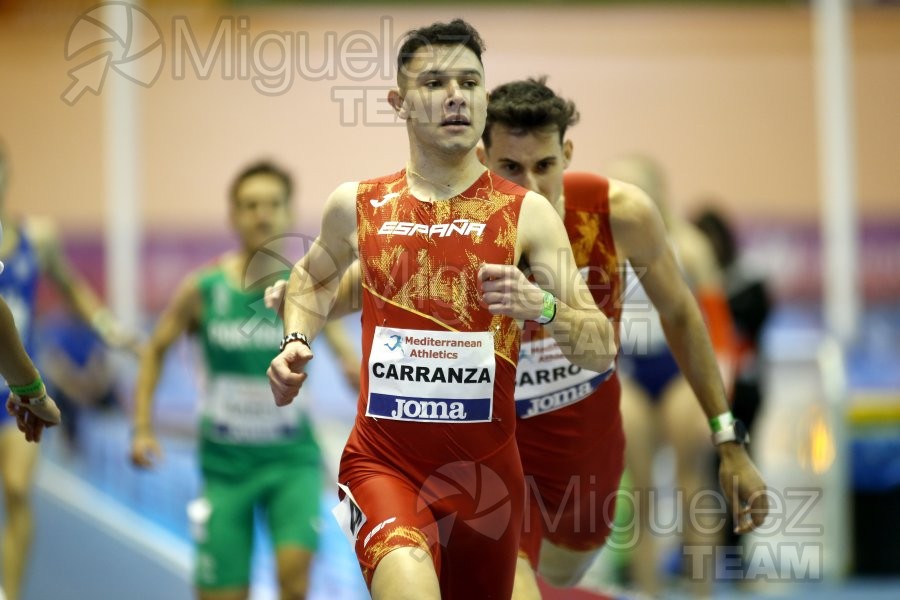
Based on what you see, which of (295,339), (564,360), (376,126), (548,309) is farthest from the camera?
(376,126)

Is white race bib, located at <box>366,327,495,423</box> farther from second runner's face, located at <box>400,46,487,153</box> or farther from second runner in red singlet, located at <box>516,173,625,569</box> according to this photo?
second runner in red singlet, located at <box>516,173,625,569</box>

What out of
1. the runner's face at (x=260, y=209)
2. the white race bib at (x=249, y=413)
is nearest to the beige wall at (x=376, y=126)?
the runner's face at (x=260, y=209)

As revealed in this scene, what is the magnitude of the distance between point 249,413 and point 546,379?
2.01 m

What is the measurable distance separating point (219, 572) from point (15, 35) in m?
11.8

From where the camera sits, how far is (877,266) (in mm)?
14852

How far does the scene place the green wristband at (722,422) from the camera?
14.7ft

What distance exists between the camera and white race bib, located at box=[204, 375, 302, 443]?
19.5ft

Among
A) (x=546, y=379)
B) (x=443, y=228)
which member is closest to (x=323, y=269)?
(x=443, y=228)

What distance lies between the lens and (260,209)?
6.16 m

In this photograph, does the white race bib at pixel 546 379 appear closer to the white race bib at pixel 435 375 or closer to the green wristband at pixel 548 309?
the white race bib at pixel 435 375

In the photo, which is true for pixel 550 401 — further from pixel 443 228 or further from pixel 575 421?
pixel 443 228

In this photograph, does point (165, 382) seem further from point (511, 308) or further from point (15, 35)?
point (511, 308)

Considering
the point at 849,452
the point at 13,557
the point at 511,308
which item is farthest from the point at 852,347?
the point at 511,308

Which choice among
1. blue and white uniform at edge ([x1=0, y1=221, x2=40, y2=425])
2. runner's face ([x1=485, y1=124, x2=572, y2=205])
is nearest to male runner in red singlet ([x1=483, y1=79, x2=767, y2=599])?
runner's face ([x1=485, y1=124, x2=572, y2=205])
